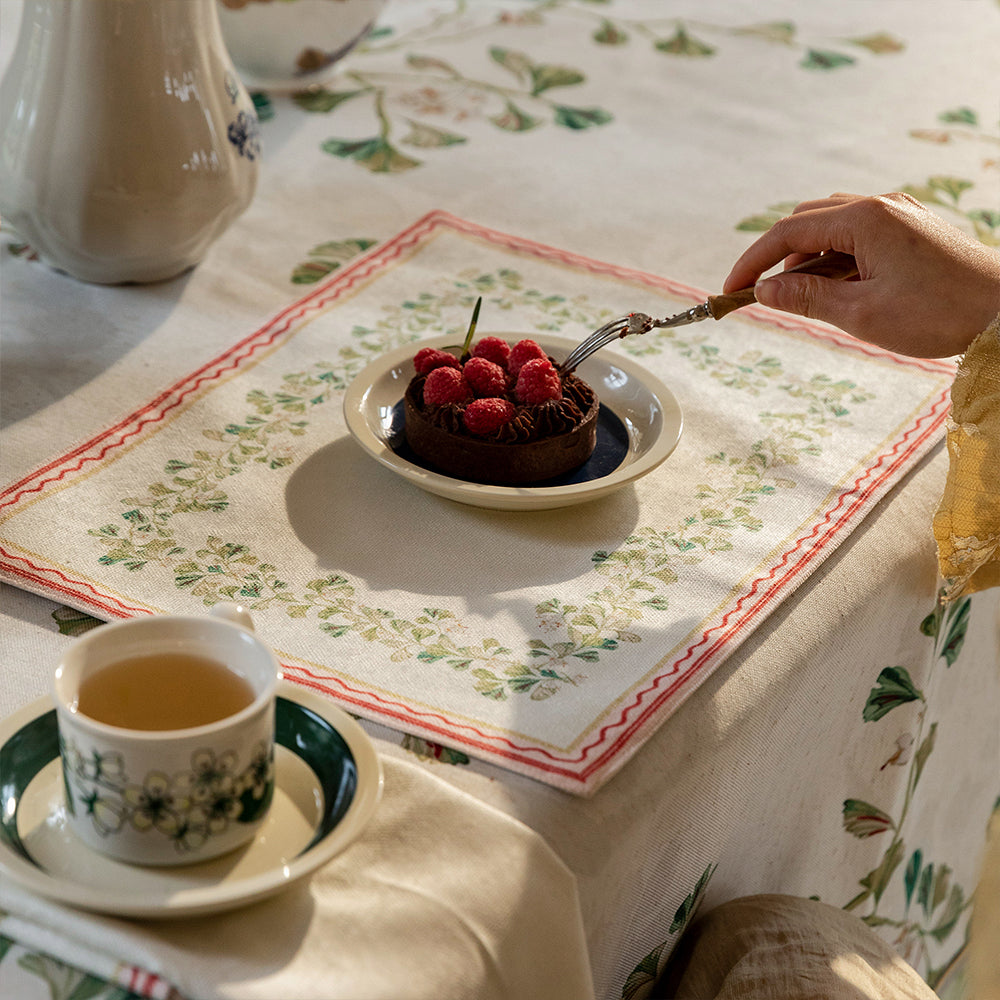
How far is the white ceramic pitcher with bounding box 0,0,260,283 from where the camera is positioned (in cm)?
76

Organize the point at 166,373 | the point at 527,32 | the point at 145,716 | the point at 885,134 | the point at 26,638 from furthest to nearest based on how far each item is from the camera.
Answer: the point at 527,32 < the point at 885,134 < the point at 166,373 < the point at 26,638 < the point at 145,716

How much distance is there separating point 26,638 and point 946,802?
645mm

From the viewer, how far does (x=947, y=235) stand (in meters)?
0.67

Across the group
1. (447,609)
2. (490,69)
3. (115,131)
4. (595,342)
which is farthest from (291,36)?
(447,609)

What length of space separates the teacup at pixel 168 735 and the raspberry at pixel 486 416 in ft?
0.70

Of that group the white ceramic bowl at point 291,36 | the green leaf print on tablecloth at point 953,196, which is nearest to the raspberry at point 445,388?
the green leaf print on tablecloth at point 953,196

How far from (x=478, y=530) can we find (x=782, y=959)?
0.25 m

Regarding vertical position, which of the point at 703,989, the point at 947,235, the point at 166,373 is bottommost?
the point at 703,989

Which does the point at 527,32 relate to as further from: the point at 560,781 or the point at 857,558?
the point at 560,781

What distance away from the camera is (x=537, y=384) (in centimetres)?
63

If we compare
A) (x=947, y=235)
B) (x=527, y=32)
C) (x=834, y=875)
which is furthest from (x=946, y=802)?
(x=527, y=32)

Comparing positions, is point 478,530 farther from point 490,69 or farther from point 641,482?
point 490,69

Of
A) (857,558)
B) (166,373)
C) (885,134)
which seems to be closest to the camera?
(857,558)

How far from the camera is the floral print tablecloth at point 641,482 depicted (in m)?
0.52
